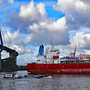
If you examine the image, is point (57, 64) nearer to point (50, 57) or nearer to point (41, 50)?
point (50, 57)

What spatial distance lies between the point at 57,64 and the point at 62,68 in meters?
2.47

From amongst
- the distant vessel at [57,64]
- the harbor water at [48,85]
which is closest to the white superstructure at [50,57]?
the distant vessel at [57,64]

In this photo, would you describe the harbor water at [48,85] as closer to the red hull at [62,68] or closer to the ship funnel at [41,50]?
the red hull at [62,68]

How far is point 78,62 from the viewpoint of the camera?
219 feet

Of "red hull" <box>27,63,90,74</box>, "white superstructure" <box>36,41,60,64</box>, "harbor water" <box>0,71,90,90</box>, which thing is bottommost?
"harbor water" <box>0,71,90,90</box>

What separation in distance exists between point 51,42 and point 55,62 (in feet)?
30.0

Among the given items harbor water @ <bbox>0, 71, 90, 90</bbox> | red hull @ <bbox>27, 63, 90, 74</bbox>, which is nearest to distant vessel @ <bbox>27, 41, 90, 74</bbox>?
red hull @ <bbox>27, 63, 90, 74</bbox>

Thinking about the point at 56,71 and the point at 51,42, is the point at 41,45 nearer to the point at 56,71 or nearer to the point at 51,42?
the point at 51,42

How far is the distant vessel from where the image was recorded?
208ft

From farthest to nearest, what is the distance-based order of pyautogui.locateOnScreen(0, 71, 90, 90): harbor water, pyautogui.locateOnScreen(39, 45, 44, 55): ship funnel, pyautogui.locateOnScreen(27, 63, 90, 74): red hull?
1. pyautogui.locateOnScreen(39, 45, 44, 55): ship funnel
2. pyautogui.locateOnScreen(27, 63, 90, 74): red hull
3. pyautogui.locateOnScreen(0, 71, 90, 90): harbor water

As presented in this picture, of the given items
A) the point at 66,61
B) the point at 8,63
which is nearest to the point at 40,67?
the point at 66,61

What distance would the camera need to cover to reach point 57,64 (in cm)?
6644

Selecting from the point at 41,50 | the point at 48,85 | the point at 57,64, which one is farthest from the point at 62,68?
the point at 48,85

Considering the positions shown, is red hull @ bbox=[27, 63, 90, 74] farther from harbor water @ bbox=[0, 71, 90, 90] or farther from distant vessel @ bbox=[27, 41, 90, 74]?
harbor water @ bbox=[0, 71, 90, 90]
